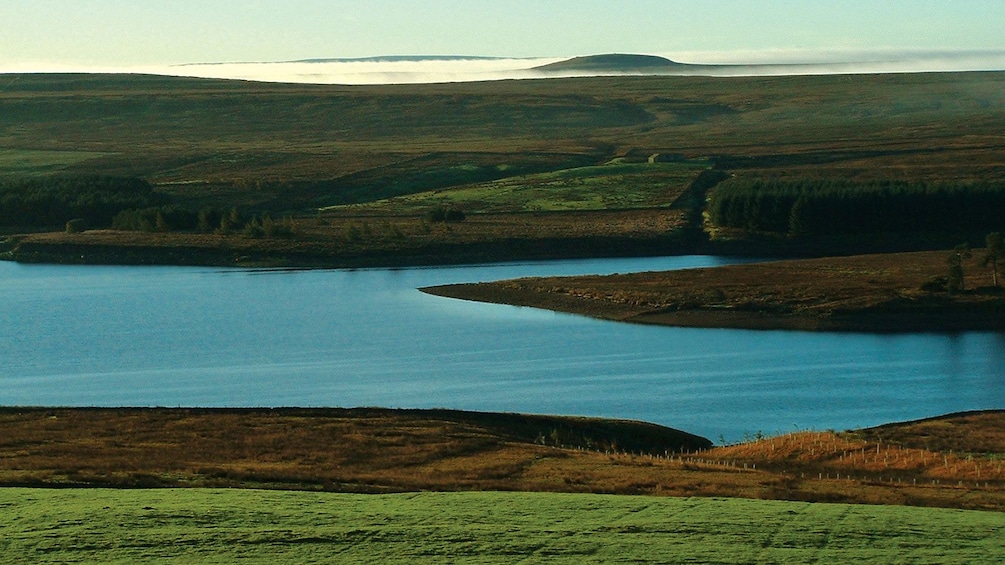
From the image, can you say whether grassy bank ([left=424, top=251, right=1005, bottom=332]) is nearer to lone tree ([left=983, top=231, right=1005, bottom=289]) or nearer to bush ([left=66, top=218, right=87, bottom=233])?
lone tree ([left=983, top=231, right=1005, bottom=289])

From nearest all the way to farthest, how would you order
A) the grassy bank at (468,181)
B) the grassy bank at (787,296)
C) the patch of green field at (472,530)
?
the patch of green field at (472,530), the grassy bank at (787,296), the grassy bank at (468,181)

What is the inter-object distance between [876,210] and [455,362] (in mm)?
47911

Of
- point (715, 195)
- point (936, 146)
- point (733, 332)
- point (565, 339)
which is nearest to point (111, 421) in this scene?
point (565, 339)

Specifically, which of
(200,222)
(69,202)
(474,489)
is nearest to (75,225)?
(69,202)

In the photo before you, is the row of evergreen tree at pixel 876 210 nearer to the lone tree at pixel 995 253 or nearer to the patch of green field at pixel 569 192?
the patch of green field at pixel 569 192

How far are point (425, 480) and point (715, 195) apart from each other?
79.2 meters

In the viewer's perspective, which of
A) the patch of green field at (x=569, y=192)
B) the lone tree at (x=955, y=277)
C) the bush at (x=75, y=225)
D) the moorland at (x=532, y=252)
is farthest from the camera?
the patch of green field at (x=569, y=192)

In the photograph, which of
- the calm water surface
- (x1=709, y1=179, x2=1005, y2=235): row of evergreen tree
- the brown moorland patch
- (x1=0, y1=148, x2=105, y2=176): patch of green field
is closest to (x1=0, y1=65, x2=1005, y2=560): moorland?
the brown moorland patch

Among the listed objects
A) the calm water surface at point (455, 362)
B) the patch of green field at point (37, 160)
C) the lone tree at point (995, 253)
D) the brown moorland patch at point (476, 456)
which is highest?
the patch of green field at point (37, 160)

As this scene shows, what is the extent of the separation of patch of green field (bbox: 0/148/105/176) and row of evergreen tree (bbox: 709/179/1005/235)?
3319 inches

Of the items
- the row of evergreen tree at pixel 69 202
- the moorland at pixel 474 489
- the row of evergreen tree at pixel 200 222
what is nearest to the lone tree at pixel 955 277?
the moorland at pixel 474 489

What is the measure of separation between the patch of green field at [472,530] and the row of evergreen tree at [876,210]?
71788 millimetres

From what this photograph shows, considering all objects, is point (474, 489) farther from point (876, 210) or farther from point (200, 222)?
point (200, 222)

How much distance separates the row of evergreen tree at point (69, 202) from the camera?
379ft
